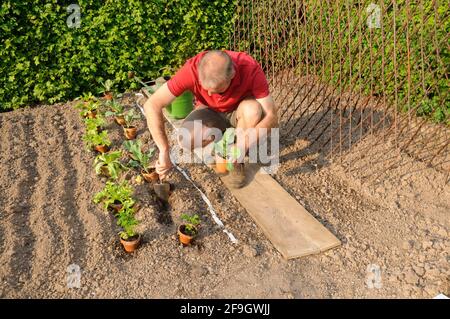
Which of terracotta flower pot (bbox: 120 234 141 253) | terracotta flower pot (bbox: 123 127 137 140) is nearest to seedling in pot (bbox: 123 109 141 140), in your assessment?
terracotta flower pot (bbox: 123 127 137 140)

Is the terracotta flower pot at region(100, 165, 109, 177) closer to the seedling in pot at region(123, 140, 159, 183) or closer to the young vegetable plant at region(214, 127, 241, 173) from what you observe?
the seedling in pot at region(123, 140, 159, 183)

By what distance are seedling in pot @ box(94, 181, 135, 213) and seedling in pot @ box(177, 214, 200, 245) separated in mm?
425

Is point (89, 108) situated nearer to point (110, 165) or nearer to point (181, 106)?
point (181, 106)

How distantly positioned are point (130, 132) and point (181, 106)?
0.58 meters

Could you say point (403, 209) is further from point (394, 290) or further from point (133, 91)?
point (133, 91)

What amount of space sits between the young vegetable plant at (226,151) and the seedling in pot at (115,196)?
74cm

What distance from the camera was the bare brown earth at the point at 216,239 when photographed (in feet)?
8.80

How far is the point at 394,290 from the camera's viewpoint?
8.69 feet

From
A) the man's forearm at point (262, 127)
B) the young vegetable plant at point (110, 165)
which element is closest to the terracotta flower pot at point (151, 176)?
the young vegetable plant at point (110, 165)

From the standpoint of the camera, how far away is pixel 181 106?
176 inches

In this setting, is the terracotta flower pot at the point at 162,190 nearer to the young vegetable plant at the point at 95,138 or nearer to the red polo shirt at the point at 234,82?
the red polo shirt at the point at 234,82

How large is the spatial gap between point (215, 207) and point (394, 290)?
138 centimetres

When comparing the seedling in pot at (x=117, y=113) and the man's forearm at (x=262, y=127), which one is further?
the seedling in pot at (x=117, y=113)
